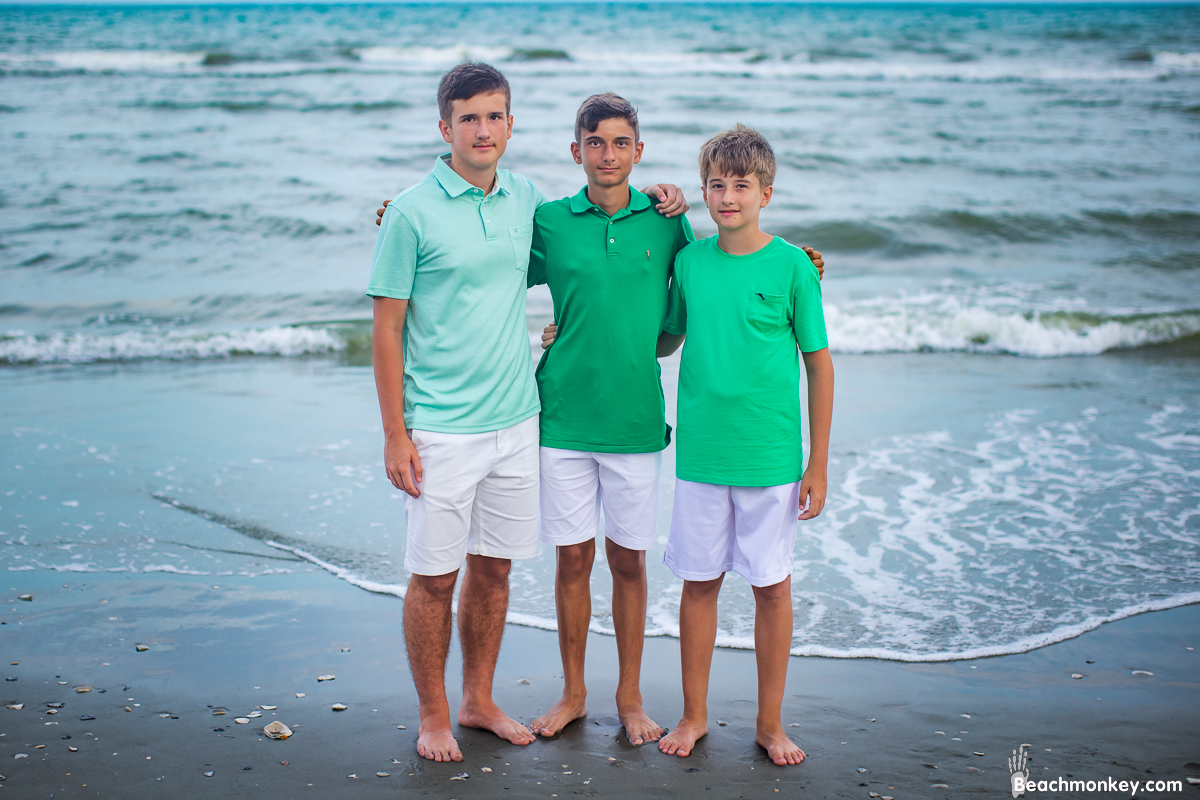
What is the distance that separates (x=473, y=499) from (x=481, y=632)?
1.62 feet

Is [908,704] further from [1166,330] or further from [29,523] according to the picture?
[1166,330]

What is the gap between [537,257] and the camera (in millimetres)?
3041

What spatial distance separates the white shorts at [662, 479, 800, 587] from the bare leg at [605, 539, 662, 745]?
182 mm

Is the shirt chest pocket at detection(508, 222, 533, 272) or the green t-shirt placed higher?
the shirt chest pocket at detection(508, 222, 533, 272)

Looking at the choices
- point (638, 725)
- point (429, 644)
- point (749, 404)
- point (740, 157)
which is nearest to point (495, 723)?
point (429, 644)

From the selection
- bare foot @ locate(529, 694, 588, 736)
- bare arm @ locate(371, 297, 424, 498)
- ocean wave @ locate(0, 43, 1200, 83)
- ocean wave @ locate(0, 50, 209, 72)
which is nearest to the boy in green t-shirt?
bare foot @ locate(529, 694, 588, 736)

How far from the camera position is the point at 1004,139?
1805cm

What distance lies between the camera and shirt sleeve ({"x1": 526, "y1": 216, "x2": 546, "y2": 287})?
3.01 m

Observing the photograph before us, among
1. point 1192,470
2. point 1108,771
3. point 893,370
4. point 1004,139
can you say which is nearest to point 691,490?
point 1108,771

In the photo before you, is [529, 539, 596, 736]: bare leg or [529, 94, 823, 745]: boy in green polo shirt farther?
[529, 539, 596, 736]: bare leg

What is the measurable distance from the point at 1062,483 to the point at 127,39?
140ft

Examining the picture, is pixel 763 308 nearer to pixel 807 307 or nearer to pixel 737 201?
pixel 807 307

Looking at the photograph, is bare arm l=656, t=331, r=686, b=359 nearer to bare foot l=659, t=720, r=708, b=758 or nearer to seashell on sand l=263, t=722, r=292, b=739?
bare foot l=659, t=720, r=708, b=758

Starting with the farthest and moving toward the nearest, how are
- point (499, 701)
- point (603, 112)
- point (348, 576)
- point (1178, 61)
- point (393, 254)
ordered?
point (1178, 61)
point (348, 576)
point (499, 701)
point (603, 112)
point (393, 254)
